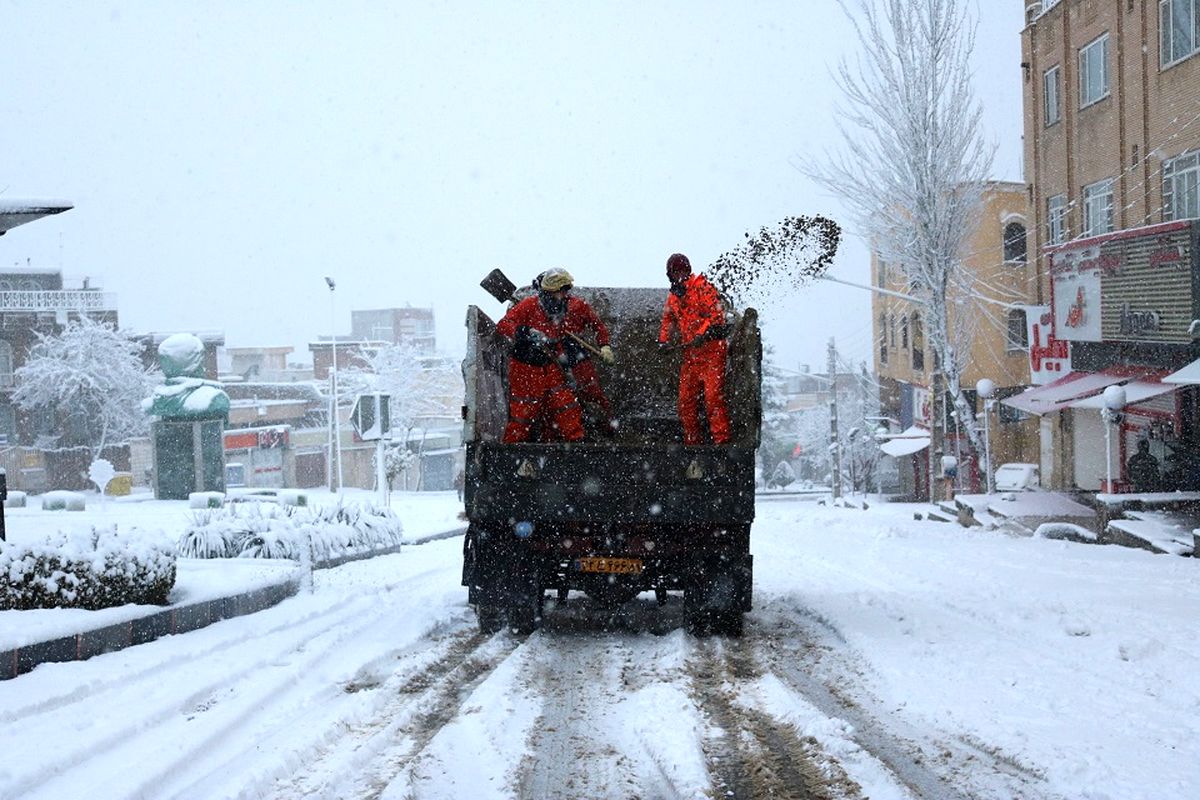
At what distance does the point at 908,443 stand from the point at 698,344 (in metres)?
39.8

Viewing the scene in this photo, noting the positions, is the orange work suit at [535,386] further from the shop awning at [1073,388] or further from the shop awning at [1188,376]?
the shop awning at [1073,388]

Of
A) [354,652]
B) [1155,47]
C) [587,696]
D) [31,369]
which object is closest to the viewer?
[587,696]

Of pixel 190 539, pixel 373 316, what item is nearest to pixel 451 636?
pixel 190 539

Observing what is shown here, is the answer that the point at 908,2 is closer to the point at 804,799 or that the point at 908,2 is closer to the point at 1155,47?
the point at 1155,47

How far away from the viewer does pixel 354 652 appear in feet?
23.7

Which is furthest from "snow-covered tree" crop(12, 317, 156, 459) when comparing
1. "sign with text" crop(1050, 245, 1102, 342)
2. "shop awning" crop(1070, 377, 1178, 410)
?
"shop awning" crop(1070, 377, 1178, 410)

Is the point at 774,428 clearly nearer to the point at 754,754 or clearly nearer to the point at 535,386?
the point at 535,386

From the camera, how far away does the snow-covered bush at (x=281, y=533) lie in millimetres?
12500

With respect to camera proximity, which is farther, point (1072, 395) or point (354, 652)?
point (1072, 395)

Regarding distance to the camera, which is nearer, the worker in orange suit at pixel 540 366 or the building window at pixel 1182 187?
the worker in orange suit at pixel 540 366

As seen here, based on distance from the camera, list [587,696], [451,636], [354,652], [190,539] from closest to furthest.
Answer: [587,696]
[354,652]
[451,636]
[190,539]

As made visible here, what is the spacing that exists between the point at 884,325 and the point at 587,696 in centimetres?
4529

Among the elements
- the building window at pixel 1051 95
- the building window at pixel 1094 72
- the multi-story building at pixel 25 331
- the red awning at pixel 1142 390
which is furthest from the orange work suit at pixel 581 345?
the multi-story building at pixel 25 331

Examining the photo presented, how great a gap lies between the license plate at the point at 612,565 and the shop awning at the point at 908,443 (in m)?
38.4
